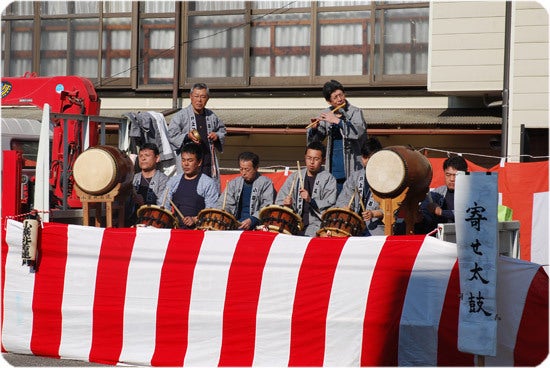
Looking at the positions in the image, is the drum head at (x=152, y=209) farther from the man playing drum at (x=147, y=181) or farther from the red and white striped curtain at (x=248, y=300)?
the man playing drum at (x=147, y=181)

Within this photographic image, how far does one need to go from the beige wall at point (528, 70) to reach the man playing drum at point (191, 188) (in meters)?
6.19

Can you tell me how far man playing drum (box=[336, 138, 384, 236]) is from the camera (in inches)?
302

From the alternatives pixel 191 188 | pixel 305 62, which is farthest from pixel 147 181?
pixel 305 62

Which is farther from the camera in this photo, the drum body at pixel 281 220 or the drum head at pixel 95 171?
the drum head at pixel 95 171

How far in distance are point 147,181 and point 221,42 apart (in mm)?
9099

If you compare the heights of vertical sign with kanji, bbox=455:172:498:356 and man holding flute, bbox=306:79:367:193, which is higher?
man holding flute, bbox=306:79:367:193

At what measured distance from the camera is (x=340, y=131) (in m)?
8.50

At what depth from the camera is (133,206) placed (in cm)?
846

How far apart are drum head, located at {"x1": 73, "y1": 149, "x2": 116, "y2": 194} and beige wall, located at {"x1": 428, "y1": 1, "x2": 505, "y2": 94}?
8139 mm

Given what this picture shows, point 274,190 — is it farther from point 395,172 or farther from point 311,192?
point 395,172

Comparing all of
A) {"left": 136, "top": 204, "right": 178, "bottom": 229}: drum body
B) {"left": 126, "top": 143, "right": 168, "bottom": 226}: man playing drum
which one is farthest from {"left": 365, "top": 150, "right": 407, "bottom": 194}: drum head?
{"left": 126, "top": 143, "right": 168, "bottom": 226}: man playing drum

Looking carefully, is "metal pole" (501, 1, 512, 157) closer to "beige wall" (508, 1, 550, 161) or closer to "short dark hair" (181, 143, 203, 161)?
"beige wall" (508, 1, 550, 161)

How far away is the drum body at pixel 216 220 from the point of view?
288 inches

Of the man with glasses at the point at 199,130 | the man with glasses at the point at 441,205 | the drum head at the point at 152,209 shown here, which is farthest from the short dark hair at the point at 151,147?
the man with glasses at the point at 441,205
